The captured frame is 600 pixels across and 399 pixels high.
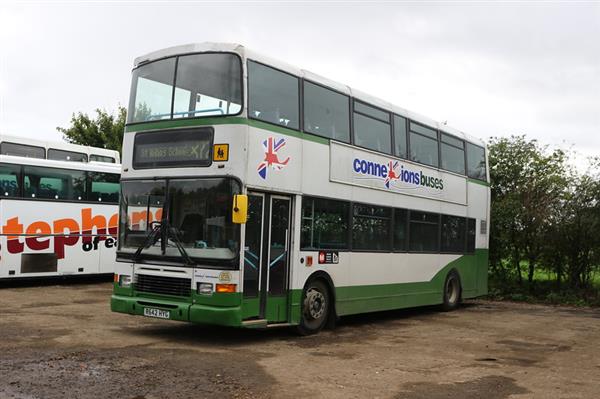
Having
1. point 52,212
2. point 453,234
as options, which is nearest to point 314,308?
point 453,234

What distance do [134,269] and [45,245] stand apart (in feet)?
29.1

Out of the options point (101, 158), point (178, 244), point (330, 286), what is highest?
point (101, 158)

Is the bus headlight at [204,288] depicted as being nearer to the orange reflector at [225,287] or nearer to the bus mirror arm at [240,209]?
the orange reflector at [225,287]

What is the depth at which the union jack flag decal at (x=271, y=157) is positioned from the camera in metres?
Result: 10.2

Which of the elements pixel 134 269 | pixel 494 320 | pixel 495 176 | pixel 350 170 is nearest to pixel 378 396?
pixel 134 269

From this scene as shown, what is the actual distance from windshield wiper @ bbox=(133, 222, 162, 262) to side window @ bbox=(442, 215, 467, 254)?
8.04 metres

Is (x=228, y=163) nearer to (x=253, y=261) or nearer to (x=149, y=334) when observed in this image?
(x=253, y=261)

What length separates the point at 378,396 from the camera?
711 cm

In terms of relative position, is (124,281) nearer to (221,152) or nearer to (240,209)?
(240,209)

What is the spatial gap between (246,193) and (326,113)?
2.71 metres

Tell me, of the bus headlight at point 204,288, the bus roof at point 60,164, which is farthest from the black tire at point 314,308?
the bus roof at point 60,164

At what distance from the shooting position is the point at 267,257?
10398mm

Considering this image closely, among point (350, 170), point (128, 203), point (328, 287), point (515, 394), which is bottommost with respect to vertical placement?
point (515, 394)

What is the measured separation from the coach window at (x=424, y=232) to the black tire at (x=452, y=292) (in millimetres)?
1244
